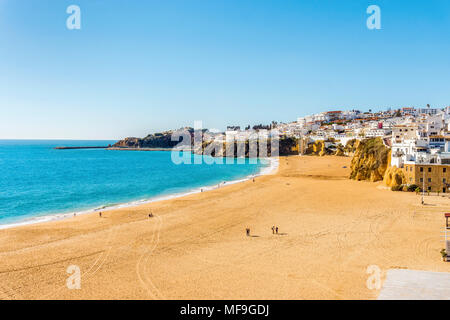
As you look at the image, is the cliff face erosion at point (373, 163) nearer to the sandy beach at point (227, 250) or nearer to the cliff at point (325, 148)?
the sandy beach at point (227, 250)

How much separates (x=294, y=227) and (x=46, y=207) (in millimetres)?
25084

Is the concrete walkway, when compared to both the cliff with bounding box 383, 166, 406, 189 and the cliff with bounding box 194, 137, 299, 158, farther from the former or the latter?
the cliff with bounding box 194, 137, 299, 158

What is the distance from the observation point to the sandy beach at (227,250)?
478 inches

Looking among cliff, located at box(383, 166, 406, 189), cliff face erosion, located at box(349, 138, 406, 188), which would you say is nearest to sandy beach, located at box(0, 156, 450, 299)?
cliff, located at box(383, 166, 406, 189)

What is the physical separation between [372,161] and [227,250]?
30.4 meters

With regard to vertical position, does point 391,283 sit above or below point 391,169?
below

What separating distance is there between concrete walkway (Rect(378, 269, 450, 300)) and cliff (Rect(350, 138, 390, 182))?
29.2 metres

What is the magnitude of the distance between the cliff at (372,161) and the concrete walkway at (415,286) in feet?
95.9

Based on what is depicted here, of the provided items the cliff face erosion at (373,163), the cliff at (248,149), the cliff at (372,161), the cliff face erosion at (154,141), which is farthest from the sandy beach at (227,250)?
the cliff face erosion at (154,141)

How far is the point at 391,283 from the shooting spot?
1088cm

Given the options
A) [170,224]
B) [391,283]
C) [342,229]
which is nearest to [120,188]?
[170,224]

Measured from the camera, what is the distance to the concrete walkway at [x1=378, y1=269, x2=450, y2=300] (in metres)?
9.66

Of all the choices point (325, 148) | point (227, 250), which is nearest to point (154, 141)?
point (325, 148)

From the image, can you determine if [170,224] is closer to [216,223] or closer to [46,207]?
[216,223]
